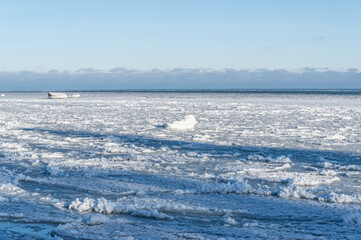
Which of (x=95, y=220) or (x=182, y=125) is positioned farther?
(x=182, y=125)

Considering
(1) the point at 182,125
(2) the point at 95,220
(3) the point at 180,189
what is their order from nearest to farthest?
(2) the point at 95,220 → (3) the point at 180,189 → (1) the point at 182,125

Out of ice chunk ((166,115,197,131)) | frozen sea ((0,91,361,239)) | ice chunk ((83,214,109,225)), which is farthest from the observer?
ice chunk ((166,115,197,131))

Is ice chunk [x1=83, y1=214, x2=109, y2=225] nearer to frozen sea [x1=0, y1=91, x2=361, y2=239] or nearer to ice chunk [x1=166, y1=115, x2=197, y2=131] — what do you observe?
frozen sea [x1=0, y1=91, x2=361, y2=239]

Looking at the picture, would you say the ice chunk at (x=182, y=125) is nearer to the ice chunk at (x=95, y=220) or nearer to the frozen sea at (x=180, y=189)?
the frozen sea at (x=180, y=189)

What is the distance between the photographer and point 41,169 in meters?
7.43

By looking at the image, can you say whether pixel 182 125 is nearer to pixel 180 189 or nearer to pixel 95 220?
pixel 180 189

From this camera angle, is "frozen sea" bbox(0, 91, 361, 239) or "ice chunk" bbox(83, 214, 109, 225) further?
"ice chunk" bbox(83, 214, 109, 225)

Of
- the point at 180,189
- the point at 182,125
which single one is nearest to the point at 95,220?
the point at 180,189

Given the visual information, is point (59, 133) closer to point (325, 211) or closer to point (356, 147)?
point (356, 147)

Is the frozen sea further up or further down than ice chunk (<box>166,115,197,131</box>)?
further down

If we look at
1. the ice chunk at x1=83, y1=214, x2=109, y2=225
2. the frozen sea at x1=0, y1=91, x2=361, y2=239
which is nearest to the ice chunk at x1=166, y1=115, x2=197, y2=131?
the frozen sea at x1=0, y1=91, x2=361, y2=239

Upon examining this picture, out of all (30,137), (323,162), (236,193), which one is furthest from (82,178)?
(30,137)

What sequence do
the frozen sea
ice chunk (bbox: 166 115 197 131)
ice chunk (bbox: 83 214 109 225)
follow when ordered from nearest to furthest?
the frozen sea < ice chunk (bbox: 83 214 109 225) < ice chunk (bbox: 166 115 197 131)

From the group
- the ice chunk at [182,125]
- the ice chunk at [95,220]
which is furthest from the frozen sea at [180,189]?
the ice chunk at [182,125]
